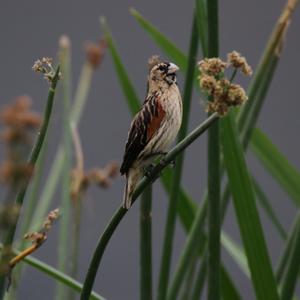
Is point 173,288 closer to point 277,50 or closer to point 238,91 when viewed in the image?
point 277,50

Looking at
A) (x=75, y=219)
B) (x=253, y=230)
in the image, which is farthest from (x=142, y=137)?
(x=75, y=219)

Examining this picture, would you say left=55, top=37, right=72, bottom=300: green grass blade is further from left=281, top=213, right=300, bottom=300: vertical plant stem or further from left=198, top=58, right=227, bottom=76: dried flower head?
left=198, top=58, right=227, bottom=76: dried flower head

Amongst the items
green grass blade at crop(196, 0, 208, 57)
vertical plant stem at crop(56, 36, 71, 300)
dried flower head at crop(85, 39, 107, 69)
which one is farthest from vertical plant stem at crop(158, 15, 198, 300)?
dried flower head at crop(85, 39, 107, 69)

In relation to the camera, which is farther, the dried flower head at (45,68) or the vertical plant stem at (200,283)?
the vertical plant stem at (200,283)

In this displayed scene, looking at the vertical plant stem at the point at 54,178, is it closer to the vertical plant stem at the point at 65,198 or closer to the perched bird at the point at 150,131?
the vertical plant stem at the point at 65,198

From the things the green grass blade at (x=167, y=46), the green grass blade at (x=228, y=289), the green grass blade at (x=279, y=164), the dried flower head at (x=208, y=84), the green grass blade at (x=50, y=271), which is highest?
the green grass blade at (x=167, y=46)

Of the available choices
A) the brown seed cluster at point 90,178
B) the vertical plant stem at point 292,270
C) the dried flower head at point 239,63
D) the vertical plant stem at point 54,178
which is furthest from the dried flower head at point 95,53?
the dried flower head at point 239,63
